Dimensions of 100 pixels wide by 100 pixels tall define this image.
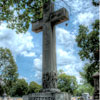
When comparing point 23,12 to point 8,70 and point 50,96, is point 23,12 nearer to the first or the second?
point 50,96

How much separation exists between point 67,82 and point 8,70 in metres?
24.4

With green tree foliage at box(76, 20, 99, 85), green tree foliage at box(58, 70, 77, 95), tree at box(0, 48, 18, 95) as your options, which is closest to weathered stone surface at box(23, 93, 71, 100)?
green tree foliage at box(76, 20, 99, 85)

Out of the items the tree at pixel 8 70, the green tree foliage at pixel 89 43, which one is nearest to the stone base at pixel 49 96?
→ the green tree foliage at pixel 89 43

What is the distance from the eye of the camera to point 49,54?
273 inches

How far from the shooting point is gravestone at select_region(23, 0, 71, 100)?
6.10 metres

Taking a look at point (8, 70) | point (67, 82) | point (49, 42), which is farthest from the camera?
point (67, 82)

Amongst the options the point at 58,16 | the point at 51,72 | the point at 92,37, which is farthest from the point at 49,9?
the point at 92,37

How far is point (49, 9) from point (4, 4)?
7.76 ft

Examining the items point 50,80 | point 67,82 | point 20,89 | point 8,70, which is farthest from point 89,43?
point 67,82

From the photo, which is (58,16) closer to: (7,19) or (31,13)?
(31,13)

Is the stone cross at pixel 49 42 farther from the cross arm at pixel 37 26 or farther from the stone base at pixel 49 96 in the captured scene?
the stone base at pixel 49 96

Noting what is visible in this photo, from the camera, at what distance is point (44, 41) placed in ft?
24.1

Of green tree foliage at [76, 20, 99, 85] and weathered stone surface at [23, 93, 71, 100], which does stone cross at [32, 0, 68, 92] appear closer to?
weathered stone surface at [23, 93, 71, 100]

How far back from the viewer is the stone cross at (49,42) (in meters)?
6.64
